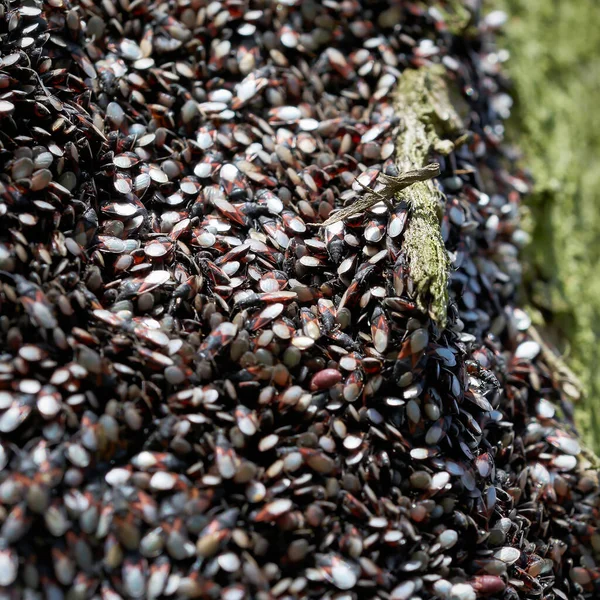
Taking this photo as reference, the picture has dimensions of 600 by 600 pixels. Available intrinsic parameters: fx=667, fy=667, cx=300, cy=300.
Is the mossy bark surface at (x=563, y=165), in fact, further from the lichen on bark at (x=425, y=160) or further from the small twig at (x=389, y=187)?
the small twig at (x=389, y=187)

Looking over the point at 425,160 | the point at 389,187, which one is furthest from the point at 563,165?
the point at 389,187

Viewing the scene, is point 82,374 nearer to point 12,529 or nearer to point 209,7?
point 12,529

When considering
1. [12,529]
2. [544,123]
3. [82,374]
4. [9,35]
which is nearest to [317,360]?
[82,374]

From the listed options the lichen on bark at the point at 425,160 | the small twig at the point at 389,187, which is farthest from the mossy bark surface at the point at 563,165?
the small twig at the point at 389,187

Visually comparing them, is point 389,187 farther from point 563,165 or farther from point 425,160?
Answer: point 563,165

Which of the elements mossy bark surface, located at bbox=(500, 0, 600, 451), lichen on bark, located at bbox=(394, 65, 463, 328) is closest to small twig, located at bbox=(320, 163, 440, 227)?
lichen on bark, located at bbox=(394, 65, 463, 328)

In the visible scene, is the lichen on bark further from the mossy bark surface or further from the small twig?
the mossy bark surface
